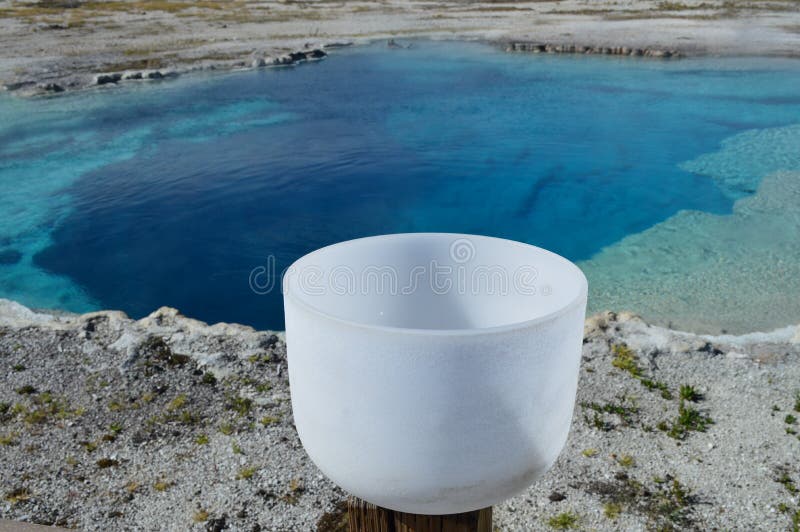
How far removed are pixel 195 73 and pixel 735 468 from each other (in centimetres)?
1491

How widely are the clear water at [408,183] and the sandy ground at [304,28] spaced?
3.28m

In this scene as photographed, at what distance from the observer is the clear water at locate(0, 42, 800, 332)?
6.23 metres

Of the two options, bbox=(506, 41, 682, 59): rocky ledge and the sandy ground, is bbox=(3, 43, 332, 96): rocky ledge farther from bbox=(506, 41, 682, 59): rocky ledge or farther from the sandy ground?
bbox=(506, 41, 682, 59): rocky ledge

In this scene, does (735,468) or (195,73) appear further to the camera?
(195,73)

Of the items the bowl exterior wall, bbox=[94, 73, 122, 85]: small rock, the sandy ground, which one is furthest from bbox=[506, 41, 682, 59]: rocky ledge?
the bowl exterior wall

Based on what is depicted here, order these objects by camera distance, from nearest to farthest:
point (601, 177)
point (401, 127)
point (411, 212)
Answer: point (411, 212) < point (601, 177) < point (401, 127)

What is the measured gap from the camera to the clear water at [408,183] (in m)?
6.23

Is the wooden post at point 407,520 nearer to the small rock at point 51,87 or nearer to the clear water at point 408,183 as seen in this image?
the clear water at point 408,183

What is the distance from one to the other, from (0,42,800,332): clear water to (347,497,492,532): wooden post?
4.38m

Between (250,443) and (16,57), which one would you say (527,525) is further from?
(16,57)

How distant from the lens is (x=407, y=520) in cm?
138

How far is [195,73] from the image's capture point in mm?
15438

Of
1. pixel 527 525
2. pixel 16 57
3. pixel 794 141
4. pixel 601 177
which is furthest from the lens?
pixel 16 57

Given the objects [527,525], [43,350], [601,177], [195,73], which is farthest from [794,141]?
[195,73]
